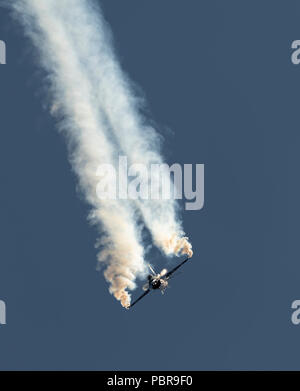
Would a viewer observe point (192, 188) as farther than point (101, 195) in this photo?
Yes

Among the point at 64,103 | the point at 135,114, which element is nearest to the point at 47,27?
the point at 64,103

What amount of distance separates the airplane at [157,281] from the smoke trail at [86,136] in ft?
4.00

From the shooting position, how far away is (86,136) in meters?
82.9

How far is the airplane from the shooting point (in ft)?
286

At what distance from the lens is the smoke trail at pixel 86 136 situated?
7938cm

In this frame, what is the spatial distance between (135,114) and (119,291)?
19.2m

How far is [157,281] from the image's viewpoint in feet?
286

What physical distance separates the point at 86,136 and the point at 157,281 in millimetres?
17564

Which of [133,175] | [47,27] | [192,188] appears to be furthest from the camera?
[192,188]

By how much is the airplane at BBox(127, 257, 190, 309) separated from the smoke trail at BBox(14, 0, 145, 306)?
1.22 metres

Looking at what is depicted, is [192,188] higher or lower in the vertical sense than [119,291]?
higher

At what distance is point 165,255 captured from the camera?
86.3 metres

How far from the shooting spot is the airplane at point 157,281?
286ft
